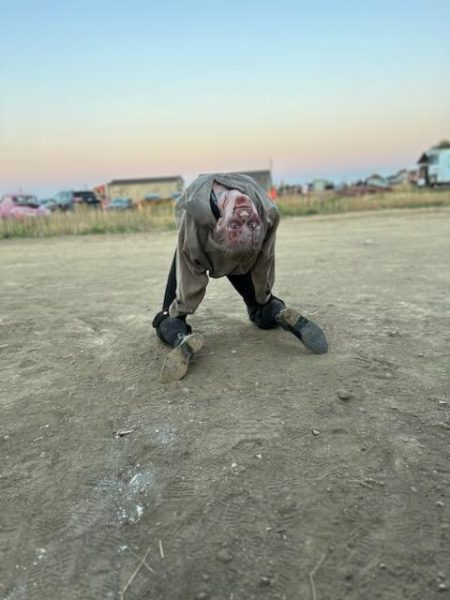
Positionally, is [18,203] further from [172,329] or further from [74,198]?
[172,329]

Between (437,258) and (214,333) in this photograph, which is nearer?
(214,333)

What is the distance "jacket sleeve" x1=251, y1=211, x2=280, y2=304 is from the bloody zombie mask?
1.01 feet

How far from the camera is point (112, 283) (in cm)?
625

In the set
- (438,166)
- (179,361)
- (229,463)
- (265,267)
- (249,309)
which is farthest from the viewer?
(438,166)

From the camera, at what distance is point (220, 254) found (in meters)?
2.72

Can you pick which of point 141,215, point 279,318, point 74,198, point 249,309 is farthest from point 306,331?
point 74,198

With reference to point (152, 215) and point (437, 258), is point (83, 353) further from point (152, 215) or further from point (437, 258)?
point (152, 215)

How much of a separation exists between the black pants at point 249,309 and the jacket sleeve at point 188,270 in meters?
0.08

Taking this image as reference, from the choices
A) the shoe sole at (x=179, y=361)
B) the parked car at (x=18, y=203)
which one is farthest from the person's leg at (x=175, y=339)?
the parked car at (x=18, y=203)

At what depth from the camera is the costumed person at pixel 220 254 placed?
99.9 inches

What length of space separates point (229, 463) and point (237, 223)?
1114mm

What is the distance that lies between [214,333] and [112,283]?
3.01 m

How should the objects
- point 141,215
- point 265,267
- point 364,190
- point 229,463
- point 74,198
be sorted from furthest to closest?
point 364,190
point 74,198
point 141,215
point 265,267
point 229,463

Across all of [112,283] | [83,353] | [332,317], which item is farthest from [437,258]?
[83,353]
